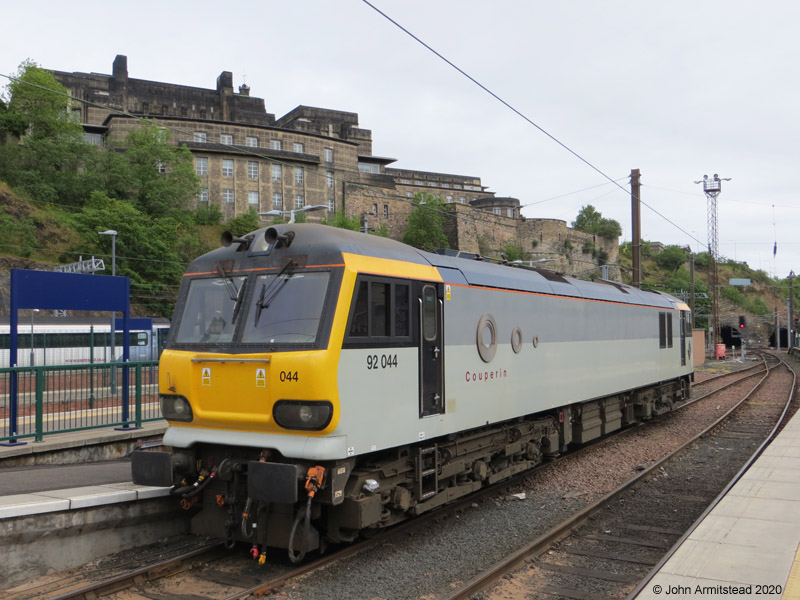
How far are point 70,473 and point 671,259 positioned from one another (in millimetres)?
151509

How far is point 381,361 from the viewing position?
7.25 meters

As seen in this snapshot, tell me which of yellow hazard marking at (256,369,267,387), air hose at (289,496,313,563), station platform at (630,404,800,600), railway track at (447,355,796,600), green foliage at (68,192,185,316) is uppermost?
green foliage at (68,192,185,316)

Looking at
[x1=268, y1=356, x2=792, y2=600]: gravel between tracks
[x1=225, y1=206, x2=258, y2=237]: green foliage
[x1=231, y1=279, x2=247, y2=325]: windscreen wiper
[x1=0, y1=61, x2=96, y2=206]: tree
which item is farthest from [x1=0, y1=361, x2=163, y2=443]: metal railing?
[x1=0, y1=61, x2=96, y2=206]: tree

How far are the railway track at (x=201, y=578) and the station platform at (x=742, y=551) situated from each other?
3180mm

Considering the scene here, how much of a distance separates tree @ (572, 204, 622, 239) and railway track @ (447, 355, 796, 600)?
3930 inches

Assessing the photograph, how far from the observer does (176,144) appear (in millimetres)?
74188

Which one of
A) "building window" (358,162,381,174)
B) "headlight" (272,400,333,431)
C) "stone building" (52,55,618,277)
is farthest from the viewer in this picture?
A: "building window" (358,162,381,174)

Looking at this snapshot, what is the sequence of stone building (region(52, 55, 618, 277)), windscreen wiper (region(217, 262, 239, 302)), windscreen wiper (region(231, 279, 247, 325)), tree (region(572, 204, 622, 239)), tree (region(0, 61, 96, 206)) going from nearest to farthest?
windscreen wiper (region(231, 279, 247, 325)), windscreen wiper (region(217, 262, 239, 302)), tree (region(0, 61, 96, 206)), stone building (region(52, 55, 618, 277)), tree (region(572, 204, 622, 239))

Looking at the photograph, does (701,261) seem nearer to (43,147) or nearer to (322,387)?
(43,147)

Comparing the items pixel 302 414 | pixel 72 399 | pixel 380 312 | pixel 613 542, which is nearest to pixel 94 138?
pixel 72 399

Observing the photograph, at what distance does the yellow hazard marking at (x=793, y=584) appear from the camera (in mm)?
5441

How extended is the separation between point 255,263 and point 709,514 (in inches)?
232

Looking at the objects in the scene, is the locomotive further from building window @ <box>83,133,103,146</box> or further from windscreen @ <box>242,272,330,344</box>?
building window @ <box>83,133,103,146</box>

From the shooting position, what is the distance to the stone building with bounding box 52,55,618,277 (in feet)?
236
